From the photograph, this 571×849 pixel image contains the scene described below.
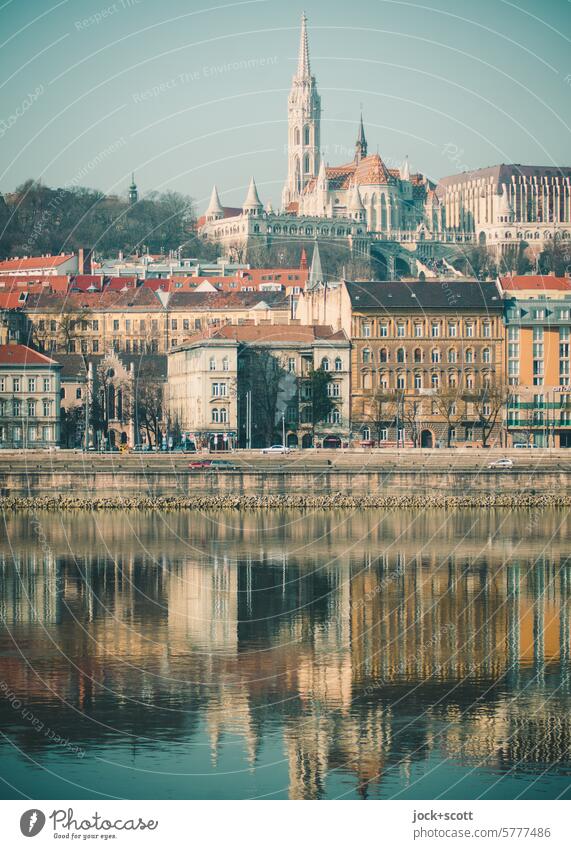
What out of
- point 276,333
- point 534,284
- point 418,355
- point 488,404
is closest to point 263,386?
point 276,333

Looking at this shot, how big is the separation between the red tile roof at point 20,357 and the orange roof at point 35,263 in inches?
1949

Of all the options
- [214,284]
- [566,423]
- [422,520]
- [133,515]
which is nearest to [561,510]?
[422,520]

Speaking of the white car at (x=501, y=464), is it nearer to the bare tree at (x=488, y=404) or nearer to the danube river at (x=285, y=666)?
the bare tree at (x=488, y=404)

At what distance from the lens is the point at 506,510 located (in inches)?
2859

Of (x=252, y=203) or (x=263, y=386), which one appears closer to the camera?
(x=263, y=386)

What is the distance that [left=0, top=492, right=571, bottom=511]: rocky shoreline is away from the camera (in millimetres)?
73188

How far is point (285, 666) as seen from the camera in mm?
37906

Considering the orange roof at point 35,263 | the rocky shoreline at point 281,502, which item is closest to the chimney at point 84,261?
the orange roof at point 35,263

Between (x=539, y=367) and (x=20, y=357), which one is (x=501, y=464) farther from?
(x=20, y=357)

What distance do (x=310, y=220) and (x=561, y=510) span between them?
396ft

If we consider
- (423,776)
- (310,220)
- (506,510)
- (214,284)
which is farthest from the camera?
(310,220)

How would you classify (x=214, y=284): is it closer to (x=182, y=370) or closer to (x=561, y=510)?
(x=182, y=370)

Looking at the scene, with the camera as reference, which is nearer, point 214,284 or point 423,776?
point 423,776
